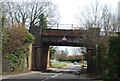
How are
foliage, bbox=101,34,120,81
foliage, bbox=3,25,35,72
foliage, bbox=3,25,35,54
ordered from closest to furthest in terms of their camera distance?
foliage, bbox=101,34,120,81
foliage, bbox=3,25,35,54
foliage, bbox=3,25,35,72

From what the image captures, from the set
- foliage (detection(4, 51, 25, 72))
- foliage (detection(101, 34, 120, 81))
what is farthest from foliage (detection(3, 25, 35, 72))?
foliage (detection(101, 34, 120, 81))

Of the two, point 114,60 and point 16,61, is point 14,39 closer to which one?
point 16,61

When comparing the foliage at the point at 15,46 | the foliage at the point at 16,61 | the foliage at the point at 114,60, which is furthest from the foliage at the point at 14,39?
the foliage at the point at 114,60

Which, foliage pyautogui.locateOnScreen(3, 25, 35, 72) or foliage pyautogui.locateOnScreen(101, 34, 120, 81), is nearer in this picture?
foliage pyautogui.locateOnScreen(101, 34, 120, 81)

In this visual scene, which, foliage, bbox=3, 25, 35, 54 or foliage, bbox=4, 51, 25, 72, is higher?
foliage, bbox=3, 25, 35, 54

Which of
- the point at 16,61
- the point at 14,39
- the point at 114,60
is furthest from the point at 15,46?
the point at 114,60

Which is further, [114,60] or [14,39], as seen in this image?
[14,39]

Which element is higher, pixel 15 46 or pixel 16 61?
pixel 15 46

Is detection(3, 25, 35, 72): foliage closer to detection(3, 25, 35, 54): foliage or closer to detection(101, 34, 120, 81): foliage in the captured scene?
detection(3, 25, 35, 54): foliage

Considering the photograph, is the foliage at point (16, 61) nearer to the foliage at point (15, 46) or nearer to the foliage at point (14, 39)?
the foliage at point (15, 46)

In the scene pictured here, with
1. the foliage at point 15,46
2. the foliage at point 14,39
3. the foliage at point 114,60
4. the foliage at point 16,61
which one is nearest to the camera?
the foliage at point 114,60

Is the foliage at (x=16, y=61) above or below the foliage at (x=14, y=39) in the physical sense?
below

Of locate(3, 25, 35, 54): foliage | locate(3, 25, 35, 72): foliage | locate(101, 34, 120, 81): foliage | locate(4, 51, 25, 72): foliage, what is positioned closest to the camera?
locate(101, 34, 120, 81): foliage

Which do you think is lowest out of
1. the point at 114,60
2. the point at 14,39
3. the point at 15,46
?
the point at 114,60
